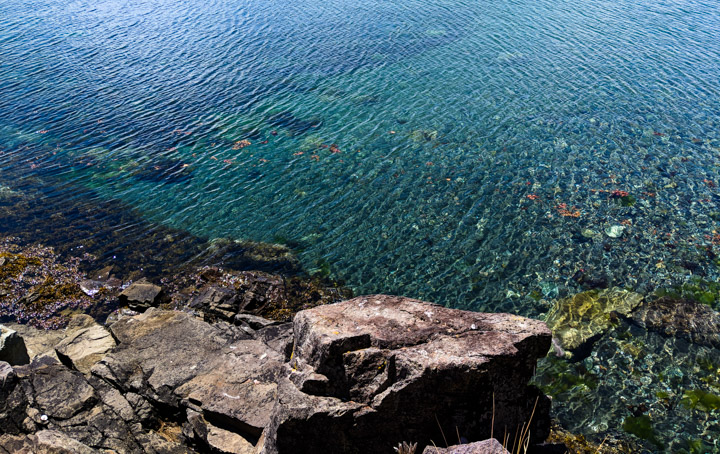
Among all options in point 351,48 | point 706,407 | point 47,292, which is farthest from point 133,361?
point 351,48

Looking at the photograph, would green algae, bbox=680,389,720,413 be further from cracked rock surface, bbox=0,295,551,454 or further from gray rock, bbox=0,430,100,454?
gray rock, bbox=0,430,100,454

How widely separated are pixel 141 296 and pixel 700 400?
2073 cm

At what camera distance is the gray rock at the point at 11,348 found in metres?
15.2

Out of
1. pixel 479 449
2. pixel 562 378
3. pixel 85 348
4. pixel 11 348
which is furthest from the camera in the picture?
Result: pixel 85 348

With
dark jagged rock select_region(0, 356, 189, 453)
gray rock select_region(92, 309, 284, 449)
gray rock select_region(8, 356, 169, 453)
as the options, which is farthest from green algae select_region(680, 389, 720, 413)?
gray rock select_region(8, 356, 169, 453)

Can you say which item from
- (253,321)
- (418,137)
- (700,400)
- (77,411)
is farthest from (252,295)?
(700,400)


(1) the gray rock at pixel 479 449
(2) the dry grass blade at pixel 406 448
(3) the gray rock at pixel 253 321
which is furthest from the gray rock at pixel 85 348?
(1) the gray rock at pixel 479 449

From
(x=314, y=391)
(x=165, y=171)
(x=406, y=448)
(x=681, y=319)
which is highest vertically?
(x=314, y=391)

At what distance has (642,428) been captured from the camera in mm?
14195

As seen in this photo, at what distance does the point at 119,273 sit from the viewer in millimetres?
21969

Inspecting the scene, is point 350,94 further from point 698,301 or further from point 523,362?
point 523,362

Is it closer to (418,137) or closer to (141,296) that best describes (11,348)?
(141,296)

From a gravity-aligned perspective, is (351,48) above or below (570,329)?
above

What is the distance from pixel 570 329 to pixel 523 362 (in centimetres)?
821
